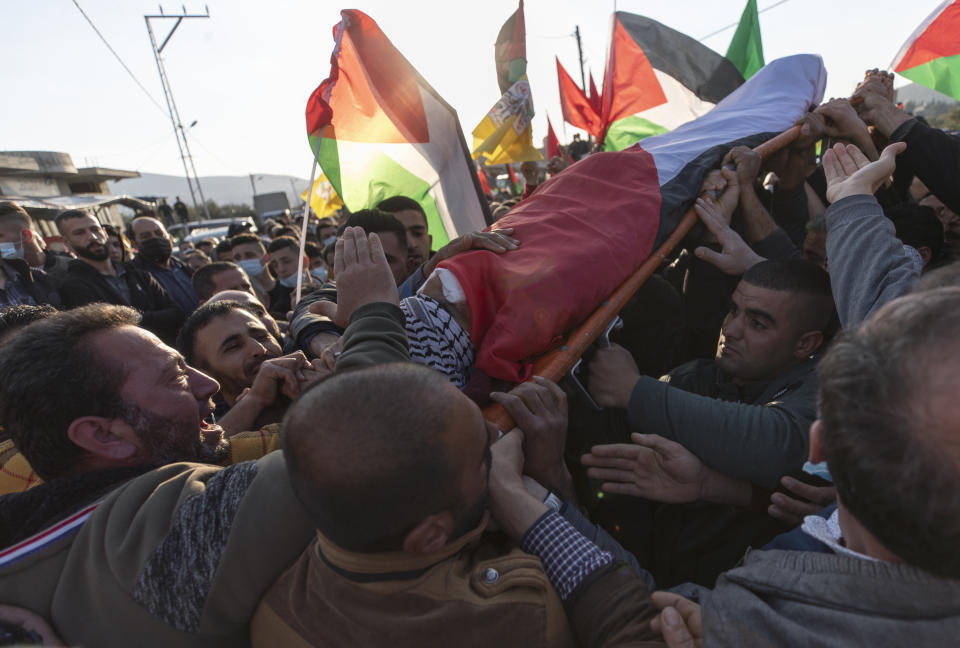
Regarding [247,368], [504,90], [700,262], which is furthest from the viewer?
[504,90]

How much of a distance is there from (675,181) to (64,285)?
487 centimetres

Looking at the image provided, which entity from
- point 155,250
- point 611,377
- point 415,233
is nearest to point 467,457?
point 611,377

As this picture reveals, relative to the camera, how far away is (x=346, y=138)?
330 cm

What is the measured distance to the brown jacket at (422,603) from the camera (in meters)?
0.95

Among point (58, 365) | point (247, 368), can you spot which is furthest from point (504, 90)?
point (58, 365)

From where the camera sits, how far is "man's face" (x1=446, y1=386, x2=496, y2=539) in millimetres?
947

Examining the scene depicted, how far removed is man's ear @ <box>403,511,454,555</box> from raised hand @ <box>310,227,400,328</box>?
2.70 ft

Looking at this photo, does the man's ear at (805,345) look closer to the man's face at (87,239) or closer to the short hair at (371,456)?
the short hair at (371,456)

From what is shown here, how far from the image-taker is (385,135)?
337 cm

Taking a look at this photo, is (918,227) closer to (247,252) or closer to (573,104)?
(573,104)

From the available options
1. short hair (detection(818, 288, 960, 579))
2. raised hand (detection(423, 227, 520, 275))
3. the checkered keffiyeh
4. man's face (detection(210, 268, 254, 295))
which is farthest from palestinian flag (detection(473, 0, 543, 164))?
short hair (detection(818, 288, 960, 579))

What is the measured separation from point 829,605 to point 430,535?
25.9 inches

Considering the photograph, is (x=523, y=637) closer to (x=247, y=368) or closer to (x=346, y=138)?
(x=247, y=368)

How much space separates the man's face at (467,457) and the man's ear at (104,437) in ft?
3.17
